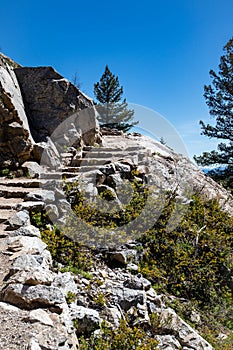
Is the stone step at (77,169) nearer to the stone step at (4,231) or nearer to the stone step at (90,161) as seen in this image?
the stone step at (90,161)

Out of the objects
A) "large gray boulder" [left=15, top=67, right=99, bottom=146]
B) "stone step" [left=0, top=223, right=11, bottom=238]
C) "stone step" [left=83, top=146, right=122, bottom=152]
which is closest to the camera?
"stone step" [left=0, top=223, right=11, bottom=238]

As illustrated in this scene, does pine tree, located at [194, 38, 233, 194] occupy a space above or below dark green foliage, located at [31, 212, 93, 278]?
above

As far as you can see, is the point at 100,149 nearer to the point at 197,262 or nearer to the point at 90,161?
the point at 90,161

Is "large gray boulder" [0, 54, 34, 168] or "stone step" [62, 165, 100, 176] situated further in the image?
"stone step" [62, 165, 100, 176]

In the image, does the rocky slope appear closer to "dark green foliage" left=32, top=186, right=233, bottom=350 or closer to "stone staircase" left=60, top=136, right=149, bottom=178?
"stone staircase" left=60, top=136, right=149, bottom=178

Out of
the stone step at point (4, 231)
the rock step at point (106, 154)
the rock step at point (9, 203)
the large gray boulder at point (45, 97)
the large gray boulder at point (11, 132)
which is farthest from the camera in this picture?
the rock step at point (106, 154)

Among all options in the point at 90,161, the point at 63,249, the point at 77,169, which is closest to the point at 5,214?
the point at 63,249

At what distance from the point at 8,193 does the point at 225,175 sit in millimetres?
9520

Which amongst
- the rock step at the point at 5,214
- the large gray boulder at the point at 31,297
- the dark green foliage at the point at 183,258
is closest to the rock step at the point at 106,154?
the dark green foliage at the point at 183,258

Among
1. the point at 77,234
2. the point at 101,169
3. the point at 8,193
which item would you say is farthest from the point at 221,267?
the point at 8,193

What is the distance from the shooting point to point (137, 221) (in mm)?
5344

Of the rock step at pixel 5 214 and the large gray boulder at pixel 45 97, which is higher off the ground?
the large gray boulder at pixel 45 97

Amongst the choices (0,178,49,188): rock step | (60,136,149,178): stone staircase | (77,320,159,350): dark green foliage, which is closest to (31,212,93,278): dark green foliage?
(77,320,159,350): dark green foliage

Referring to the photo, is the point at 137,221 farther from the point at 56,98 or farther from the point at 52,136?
the point at 56,98
